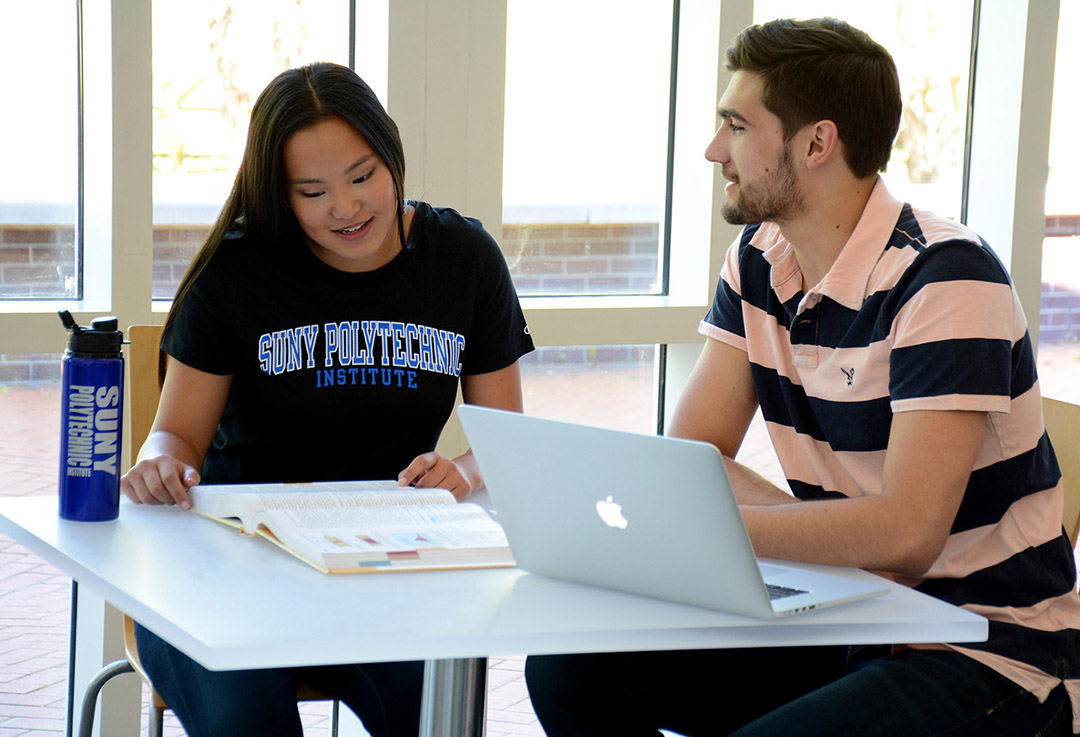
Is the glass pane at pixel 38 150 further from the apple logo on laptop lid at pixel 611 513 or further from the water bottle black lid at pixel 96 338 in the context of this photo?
the apple logo on laptop lid at pixel 611 513

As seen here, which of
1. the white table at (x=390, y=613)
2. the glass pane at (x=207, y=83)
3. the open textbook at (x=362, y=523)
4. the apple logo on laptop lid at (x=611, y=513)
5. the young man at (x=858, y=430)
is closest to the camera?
the white table at (x=390, y=613)

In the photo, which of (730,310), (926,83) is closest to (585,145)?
(926,83)

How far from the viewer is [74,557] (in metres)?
1.22

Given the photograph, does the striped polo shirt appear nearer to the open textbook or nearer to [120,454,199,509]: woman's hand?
the open textbook

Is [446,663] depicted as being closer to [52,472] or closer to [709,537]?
[709,537]

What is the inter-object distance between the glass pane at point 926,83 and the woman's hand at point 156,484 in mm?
2287

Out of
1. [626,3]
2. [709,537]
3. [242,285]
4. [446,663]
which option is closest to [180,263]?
[242,285]

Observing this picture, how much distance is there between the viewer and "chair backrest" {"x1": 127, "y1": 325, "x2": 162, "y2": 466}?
1.95 m

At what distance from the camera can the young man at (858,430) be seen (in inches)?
53.3

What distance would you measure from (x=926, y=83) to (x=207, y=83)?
1.94 meters

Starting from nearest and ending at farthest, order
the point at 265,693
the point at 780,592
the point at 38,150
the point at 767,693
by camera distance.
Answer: the point at 780,592, the point at 265,693, the point at 767,693, the point at 38,150

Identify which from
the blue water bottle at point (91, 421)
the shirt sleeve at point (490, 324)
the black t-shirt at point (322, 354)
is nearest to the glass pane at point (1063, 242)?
the shirt sleeve at point (490, 324)

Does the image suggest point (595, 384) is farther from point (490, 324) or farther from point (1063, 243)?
point (1063, 243)

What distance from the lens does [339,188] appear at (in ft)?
5.83
